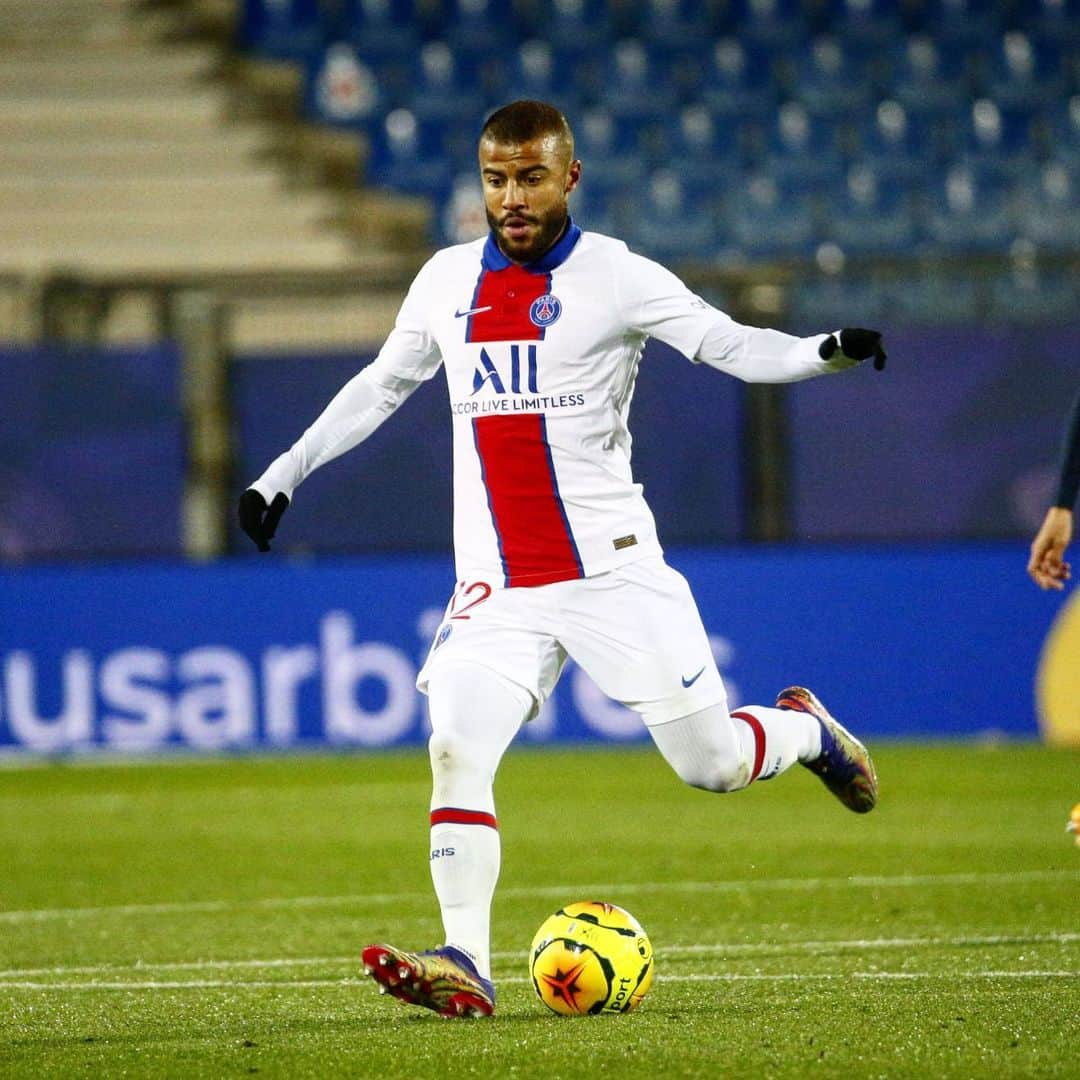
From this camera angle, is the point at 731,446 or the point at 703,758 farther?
the point at 731,446

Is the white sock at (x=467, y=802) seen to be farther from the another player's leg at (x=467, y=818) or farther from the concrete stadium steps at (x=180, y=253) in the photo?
the concrete stadium steps at (x=180, y=253)

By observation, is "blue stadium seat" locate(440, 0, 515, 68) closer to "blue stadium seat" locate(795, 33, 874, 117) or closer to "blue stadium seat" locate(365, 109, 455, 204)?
"blue stadium seat" locate(365, 109, 455, 204)

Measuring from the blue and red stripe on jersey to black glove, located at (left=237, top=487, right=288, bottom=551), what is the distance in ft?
1.82

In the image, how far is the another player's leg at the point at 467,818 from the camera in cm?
511

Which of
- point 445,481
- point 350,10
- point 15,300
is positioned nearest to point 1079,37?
point 350,10

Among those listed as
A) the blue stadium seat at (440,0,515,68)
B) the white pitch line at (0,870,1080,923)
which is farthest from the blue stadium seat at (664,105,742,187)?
the white pitch line at (0,870,1080,923)

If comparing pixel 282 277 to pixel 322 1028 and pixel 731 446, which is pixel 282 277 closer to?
pixel 731 446

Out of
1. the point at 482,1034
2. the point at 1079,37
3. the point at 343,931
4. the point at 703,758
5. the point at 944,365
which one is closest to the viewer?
the point at 482,1034

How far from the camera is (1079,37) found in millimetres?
18562

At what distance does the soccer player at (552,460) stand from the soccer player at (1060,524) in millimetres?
870

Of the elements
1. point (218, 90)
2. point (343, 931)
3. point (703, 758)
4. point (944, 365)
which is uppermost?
point (218, 90)

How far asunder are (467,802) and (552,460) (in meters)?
0.90

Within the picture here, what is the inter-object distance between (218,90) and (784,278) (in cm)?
775

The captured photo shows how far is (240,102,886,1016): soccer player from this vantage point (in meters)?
5.35
